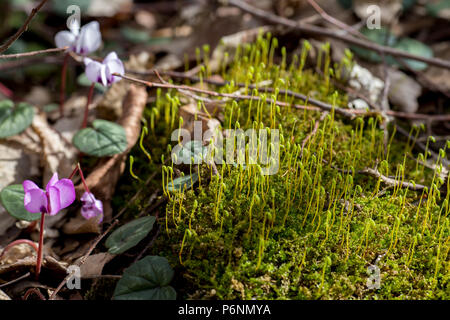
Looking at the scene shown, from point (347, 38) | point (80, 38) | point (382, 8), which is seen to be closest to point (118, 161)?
point (80, 38)

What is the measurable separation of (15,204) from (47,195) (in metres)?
0.31

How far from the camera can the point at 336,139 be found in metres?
2.14

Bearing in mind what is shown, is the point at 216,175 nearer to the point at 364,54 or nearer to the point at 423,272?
the point at 423,272

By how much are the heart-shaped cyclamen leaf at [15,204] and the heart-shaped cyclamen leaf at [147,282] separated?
0.45 m

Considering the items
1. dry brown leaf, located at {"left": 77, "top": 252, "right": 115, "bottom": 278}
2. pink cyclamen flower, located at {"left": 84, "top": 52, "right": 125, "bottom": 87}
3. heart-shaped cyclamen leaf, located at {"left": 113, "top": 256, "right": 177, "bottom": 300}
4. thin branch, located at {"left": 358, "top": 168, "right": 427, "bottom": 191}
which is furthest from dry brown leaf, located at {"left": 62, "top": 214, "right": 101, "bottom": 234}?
thin branch, located at {"left": 358, "top": 168, "right": 427, "bottom": 191}

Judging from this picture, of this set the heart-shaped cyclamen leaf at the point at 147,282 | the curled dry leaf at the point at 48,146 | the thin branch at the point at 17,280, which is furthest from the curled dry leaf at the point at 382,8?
the thin branch at the point at 17,280

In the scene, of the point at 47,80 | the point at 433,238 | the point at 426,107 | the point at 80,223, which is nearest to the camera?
the point at 433,238

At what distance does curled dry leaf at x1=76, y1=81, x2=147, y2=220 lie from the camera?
78.7 inches

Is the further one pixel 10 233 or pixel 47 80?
pixel 47 80

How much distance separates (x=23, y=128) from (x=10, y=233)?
1.88 feet

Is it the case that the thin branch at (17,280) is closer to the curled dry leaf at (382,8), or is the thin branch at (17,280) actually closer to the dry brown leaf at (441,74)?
the dry brown leaf at (441,74)

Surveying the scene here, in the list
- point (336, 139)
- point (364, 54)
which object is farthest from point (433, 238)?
point (364, 54)

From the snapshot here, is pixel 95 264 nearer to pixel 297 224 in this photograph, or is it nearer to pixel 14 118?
pixel 297 224

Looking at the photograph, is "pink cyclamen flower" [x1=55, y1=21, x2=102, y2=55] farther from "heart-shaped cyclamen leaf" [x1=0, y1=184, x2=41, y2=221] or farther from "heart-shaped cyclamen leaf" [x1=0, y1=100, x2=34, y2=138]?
"heart-shaped cyclamen leaf" [x1=0, y1=184, x2=41, y2=221]
